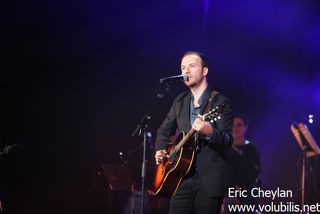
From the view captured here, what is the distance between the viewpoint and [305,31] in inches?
300

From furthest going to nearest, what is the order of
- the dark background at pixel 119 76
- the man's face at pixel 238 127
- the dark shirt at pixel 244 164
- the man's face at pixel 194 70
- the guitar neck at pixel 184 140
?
the dark background at pixel 119 76 < the man's face at pixel 238 127 < the dark shirt at pixel 244 164 < the man's face at pixel 194 70 < the guitar neck at pixel 184 140

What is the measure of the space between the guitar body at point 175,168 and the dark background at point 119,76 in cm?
317

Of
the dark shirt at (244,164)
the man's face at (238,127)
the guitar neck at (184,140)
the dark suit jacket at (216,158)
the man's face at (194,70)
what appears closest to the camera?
the dark suit jacket at (216,158)

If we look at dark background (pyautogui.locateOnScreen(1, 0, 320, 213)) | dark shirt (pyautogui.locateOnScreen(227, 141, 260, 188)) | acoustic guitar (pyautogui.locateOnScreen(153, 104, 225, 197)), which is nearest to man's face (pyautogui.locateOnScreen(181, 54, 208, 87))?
acoustic guitar (pyautogui.locateOnScreen(153, 104, 225, 197))

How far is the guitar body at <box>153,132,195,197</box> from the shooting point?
3.80 meters

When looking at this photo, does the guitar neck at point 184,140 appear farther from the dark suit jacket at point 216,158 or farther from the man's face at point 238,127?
the man's face at point 238,127

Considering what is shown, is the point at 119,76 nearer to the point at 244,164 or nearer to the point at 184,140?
the point at 244,164

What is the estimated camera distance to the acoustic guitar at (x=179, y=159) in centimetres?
369

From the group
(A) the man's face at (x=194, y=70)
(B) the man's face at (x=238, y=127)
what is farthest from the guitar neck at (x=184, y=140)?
(B) the man's face at (x=238, y=127)

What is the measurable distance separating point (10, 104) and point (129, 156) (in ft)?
6.84

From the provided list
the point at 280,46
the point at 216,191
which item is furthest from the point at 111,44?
the point at 216,191

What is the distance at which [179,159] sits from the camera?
12.7ft

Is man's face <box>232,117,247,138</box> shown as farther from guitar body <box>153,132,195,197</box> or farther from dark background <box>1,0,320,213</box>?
guitar body <box>153,132,195,197</box>

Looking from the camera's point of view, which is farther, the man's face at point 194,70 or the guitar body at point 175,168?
the man's face at point 194,70
